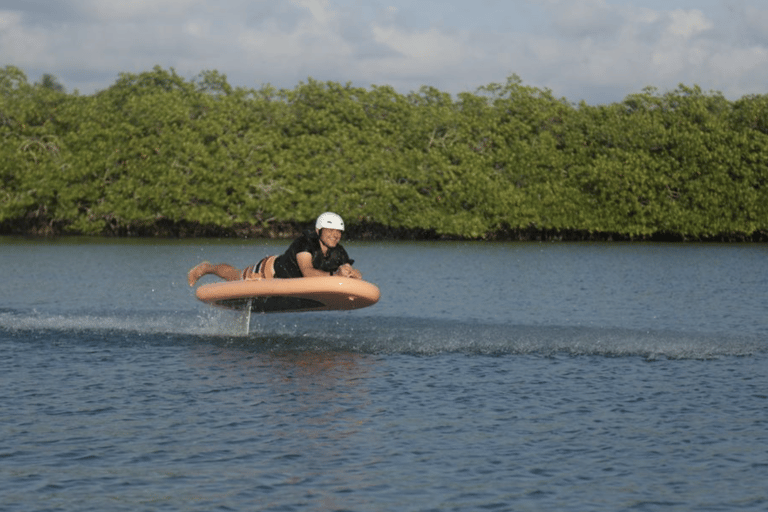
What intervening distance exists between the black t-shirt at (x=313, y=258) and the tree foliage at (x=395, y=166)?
57.9m

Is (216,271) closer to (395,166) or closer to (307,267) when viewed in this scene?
(307,267)

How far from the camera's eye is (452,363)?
1886cm

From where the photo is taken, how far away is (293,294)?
19.7 metres

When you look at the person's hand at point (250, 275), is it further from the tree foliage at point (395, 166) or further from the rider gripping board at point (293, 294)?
the tree foliage at point (395, 166)

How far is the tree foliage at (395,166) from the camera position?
3054 inches

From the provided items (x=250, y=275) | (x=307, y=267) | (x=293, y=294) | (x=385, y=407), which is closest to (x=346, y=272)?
(x=307, y=267)

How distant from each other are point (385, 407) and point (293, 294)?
5315 millimetres

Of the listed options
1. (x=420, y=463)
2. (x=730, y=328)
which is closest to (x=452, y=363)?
(x=420, y=463)

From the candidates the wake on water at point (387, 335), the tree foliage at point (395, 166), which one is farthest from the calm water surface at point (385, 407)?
the tree foliage at point (395, 166)

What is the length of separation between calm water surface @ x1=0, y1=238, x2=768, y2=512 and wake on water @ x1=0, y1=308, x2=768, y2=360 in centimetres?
8

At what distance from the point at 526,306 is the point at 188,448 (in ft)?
65.5

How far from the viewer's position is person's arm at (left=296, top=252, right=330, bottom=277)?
773 inches

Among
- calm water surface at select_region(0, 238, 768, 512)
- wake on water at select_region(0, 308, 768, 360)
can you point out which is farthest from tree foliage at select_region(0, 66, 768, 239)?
wake on water at select_region(0, 308, 768, 360)

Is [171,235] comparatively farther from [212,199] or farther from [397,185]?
[397,185]
